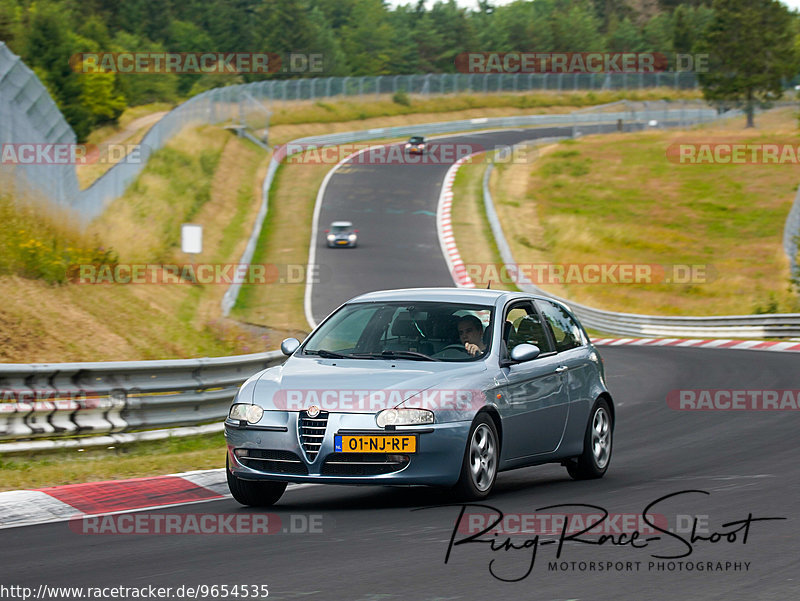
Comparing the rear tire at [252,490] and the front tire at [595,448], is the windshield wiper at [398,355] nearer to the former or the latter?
the rear tire at [252,490]

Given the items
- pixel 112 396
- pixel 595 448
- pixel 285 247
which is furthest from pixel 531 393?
pixel 285 247

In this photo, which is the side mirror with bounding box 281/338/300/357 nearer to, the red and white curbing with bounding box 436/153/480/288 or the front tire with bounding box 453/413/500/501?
the front tire with bounding box 453/413/500/501

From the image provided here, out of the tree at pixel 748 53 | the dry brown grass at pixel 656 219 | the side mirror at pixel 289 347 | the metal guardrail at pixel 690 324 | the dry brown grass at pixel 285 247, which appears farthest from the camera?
the tree at pixel 748 53

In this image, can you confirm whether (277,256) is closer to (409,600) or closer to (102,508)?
(102,508)

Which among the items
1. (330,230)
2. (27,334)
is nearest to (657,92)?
(330,230)

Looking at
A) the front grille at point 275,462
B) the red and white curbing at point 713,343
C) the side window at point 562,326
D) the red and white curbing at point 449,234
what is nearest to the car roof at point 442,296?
the side window at point 562,326

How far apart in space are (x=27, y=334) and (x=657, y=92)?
94.6 metres

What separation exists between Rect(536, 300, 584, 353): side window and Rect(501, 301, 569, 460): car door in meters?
0.18

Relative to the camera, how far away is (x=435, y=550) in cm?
675

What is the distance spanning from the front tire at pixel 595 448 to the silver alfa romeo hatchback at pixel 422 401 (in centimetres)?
2

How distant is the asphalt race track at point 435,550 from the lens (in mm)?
5855

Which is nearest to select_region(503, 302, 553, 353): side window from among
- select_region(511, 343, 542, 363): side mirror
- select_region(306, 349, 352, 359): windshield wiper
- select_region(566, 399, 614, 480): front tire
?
select_region(511, 343, 542, 363): side mirror

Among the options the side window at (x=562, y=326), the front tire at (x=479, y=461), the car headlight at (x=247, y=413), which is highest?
the side window at (x=562, y=326)

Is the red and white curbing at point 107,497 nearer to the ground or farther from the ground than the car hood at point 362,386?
nearer to the ground
